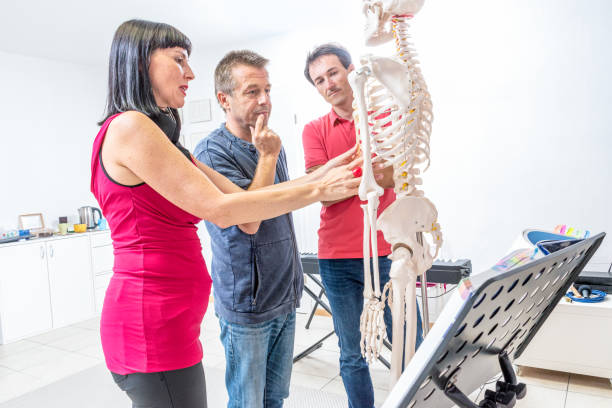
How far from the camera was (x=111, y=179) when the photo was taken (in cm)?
94

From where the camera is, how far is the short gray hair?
1.40 m

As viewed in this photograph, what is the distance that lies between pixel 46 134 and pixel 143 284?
4.59m

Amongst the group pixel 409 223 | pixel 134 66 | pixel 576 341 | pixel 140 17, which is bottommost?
pixel 576 341

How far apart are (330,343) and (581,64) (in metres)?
2.69

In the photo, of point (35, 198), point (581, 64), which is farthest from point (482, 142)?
point (35, 198)

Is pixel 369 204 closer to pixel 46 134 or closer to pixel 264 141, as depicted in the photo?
pixel 264 141

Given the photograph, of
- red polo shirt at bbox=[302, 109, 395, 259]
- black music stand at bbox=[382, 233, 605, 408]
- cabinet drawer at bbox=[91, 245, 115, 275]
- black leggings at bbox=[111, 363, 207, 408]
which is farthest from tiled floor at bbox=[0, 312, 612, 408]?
black music stand at bbox=[382, 233, 605, 408]

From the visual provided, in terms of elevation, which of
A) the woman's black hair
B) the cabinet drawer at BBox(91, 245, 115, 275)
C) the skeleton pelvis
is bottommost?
the cabinet drawer at BBox(91, 245, 115, 275)

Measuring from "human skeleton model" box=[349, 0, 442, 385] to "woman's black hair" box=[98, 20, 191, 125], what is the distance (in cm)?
50

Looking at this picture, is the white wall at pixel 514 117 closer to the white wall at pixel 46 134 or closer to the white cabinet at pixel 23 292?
the white wall at pixel 46 134

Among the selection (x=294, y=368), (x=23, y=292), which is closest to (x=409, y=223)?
(x=294, y=368)

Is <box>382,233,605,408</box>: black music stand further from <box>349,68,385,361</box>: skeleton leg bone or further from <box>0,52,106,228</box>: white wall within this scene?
<box>0,52,106,228</box>: white wall

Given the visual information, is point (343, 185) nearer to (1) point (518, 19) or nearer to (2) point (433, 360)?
(2) point (433, 360)

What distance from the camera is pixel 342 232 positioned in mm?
1675
